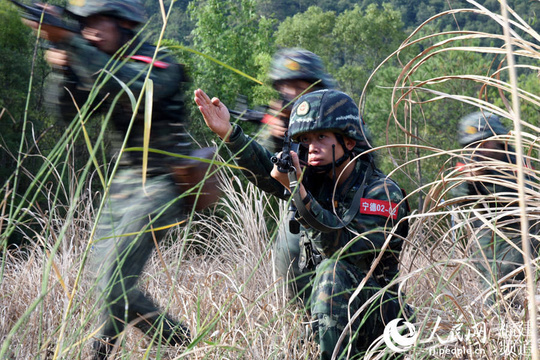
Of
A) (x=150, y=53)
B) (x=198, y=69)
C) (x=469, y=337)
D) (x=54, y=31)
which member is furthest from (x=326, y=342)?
(x=198, y=69)

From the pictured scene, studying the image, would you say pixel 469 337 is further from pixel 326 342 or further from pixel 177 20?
pixel 177 20

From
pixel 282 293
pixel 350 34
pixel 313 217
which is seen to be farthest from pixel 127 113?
pixel 350 34

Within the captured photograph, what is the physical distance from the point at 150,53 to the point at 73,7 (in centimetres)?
42

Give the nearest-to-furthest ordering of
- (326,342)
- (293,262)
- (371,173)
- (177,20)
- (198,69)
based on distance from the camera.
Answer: (326,342) < (371,173) < (293,262) < (198,69) < (177,20)

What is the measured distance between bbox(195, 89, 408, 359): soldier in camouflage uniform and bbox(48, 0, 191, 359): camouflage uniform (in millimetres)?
319

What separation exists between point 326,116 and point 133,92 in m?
0.89

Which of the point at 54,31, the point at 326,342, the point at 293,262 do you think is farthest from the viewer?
the point at 293,262

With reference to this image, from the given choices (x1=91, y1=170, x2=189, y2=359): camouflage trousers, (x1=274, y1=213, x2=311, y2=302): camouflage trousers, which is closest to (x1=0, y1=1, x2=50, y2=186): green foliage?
(x1=274, y1=213, x2=311, y2=302): camouflage trousers

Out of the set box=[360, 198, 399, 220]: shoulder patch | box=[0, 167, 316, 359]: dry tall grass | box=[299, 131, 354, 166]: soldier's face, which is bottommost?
box=[0, 167, 316, 359]: dry tall grass

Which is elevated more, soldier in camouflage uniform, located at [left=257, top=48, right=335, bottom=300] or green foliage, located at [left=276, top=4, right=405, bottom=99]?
soldier in camouflage uniform, located at [left=257, top=48, right=335, bottom=300]

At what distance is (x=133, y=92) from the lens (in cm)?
296

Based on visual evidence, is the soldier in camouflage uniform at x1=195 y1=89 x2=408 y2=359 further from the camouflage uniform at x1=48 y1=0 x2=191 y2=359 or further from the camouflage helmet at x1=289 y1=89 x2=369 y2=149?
the camouflage uniform at x1=48 y1=0 x2=191 y2=359

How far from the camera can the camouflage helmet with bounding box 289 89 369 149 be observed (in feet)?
9.32

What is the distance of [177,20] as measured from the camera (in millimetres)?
57188
